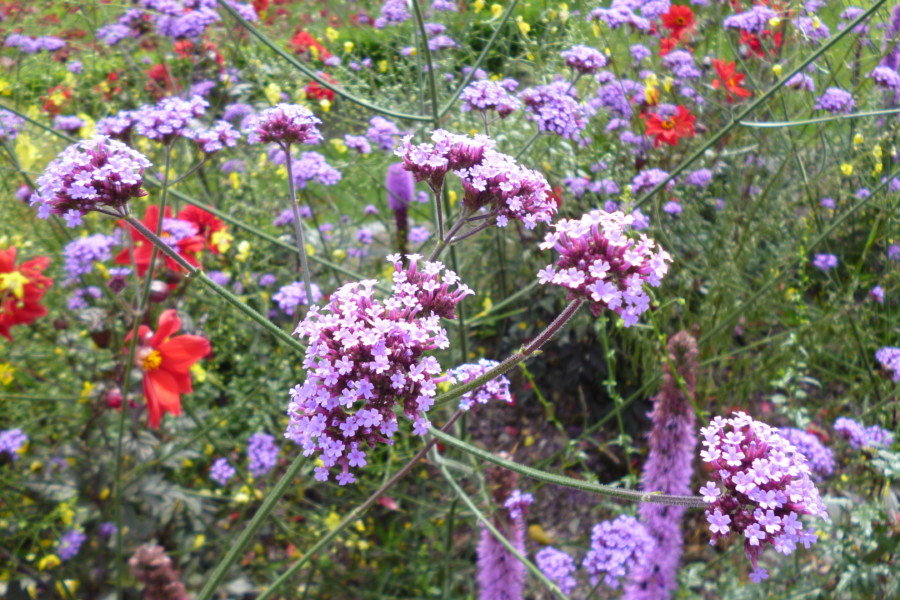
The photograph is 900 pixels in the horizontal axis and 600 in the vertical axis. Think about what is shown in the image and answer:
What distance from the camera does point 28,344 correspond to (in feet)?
8.50

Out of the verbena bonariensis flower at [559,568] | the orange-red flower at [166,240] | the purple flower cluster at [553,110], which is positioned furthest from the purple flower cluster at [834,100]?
the orange-red flower at [166,240]

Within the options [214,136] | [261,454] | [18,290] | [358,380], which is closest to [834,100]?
[214,136]

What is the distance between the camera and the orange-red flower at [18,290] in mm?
1928

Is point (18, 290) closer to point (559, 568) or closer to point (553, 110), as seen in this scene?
point (553, 110)

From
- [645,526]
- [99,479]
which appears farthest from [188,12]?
[645,526]

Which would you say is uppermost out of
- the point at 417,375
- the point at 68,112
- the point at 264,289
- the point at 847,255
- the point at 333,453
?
the point at 68,112

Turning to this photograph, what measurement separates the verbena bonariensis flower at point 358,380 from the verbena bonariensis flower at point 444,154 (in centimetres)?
36

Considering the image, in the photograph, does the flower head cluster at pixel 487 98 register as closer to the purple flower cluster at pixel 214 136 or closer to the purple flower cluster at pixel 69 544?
the purple flower cluster at pixel 214 136

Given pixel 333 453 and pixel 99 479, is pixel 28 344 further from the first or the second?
pixel 333 453

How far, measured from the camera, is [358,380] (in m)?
1.03

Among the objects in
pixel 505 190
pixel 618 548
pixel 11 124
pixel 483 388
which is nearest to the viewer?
pixel 505 190

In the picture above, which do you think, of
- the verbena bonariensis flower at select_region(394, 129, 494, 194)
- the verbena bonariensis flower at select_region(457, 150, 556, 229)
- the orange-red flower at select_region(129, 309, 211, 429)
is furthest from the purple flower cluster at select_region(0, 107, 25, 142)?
the verbena bonariensis flower at select_region(457, 150, 556, 229)

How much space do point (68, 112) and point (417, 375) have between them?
11.8ft

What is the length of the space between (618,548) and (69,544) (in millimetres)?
1712
